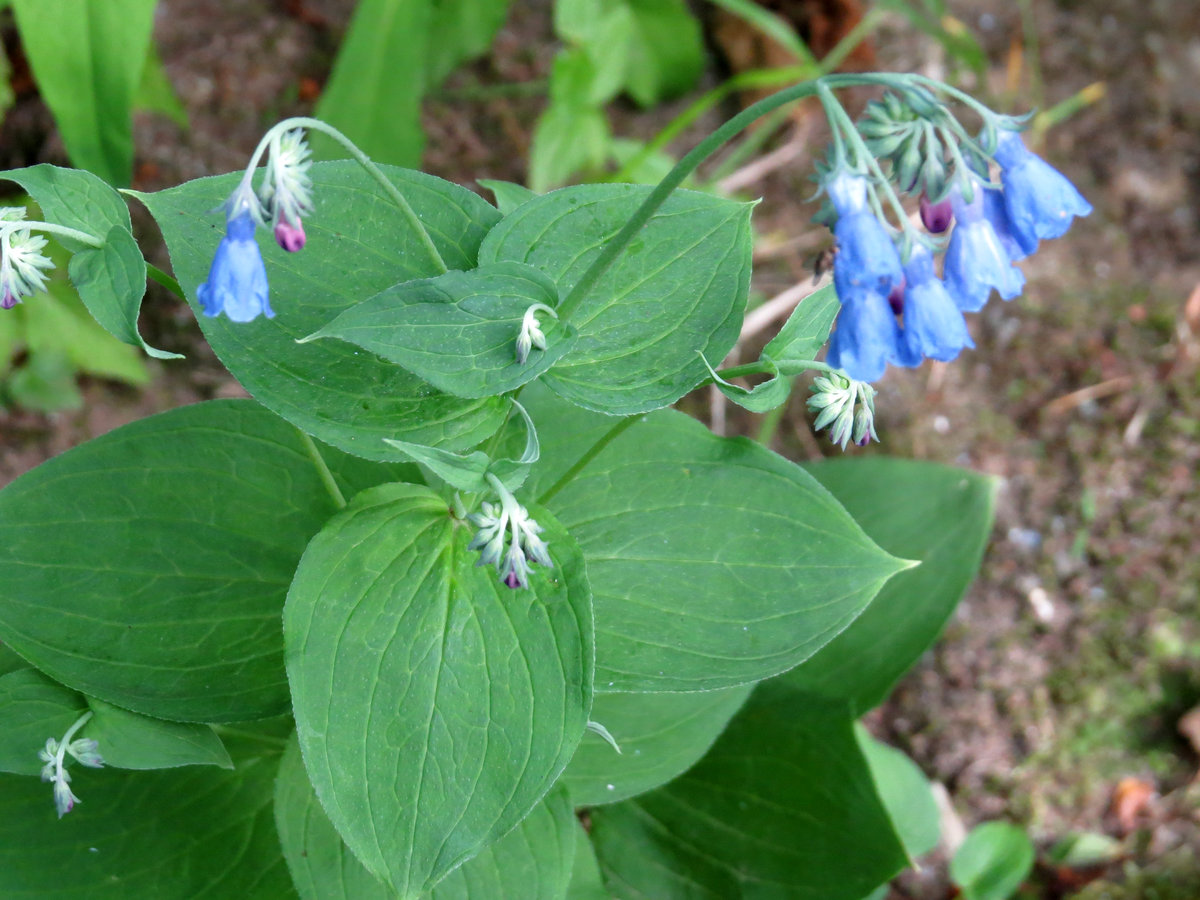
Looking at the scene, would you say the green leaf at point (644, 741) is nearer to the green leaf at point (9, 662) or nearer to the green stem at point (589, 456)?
the green stem at point (589, 456)

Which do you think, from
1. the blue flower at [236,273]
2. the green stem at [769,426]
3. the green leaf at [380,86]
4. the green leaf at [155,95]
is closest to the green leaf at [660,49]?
the green leaf at [380,86]

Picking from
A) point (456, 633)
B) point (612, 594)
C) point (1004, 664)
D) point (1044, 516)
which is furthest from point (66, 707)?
point (1044, 516)

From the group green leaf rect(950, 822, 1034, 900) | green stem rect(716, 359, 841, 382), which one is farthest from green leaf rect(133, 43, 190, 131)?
green leaf rect(950, 822, 1034, 900)

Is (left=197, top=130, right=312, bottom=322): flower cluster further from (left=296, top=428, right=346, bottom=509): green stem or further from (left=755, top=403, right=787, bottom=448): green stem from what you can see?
(left=755, top=403, right=787, bottom=448): green stem

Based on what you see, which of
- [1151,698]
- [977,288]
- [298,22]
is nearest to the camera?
[977,288]

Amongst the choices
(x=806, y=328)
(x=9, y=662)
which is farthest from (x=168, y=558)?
(x=806, y=328)

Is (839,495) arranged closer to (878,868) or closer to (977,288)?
(878,868)
